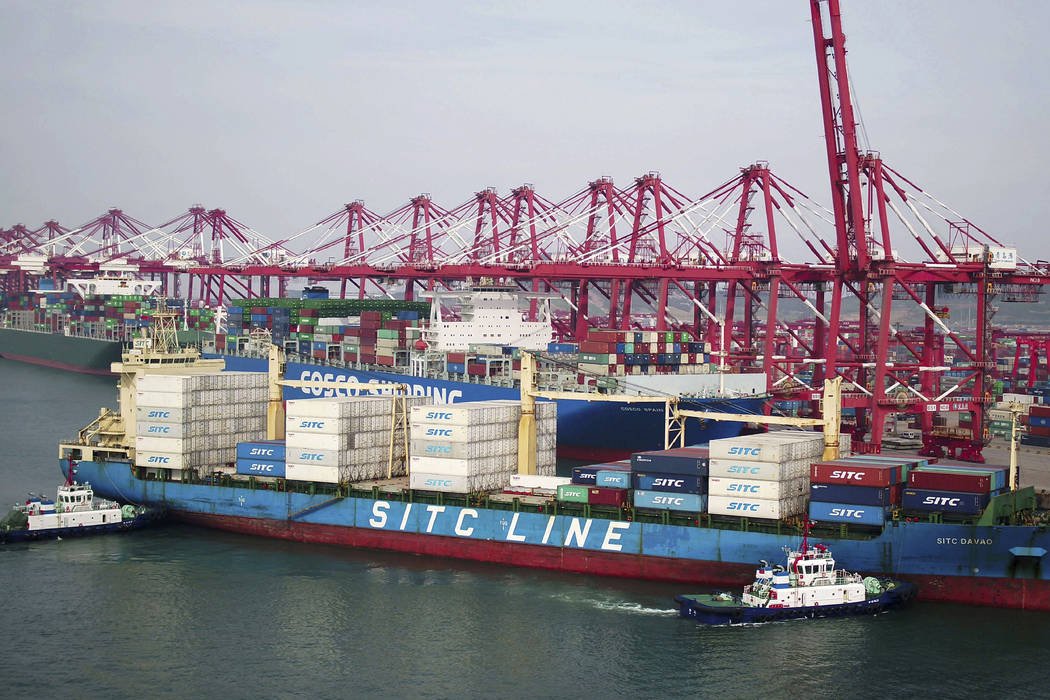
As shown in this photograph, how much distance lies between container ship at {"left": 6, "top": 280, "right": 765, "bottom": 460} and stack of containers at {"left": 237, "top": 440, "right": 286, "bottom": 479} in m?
9.01

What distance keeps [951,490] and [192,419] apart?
27.7 m

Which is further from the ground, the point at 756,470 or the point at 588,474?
A: the point at 756,470

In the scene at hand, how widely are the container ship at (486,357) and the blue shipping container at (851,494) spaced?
10652 millimetres

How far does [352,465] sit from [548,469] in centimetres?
737

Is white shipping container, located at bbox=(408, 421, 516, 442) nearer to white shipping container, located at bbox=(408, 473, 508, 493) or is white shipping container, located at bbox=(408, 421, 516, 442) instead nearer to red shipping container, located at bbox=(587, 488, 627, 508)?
white shipping container, located at bbox=(408, 473, 508, 493)

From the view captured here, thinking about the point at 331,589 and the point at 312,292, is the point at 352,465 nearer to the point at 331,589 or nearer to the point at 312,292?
the point at 331,589

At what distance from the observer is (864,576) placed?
34469 millimetres

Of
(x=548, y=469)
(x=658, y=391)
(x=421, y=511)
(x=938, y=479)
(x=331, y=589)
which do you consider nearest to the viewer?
(x=938, y=479)

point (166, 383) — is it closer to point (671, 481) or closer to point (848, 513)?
point (671, 481)

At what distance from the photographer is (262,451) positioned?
4425 cm

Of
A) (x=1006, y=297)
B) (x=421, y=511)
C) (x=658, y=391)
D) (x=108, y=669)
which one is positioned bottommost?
(x=108, y=669)

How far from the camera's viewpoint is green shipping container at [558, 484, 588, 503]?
38.3m

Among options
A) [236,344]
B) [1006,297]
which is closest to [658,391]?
[1006,297]

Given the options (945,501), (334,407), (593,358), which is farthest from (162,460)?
(945,501)
